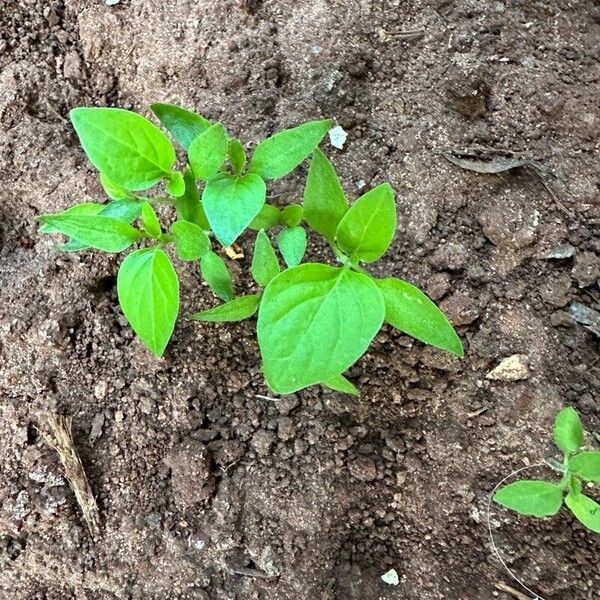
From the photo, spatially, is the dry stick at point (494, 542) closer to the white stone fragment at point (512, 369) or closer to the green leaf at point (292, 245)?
A: the white stone fragment at point (512, 369)

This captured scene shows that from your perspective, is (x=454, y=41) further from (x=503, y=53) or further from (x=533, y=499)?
(x=533, y=499)

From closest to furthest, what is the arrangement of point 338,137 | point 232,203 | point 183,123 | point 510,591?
point 232,203, point 183,123, point 510,591, point 338,137

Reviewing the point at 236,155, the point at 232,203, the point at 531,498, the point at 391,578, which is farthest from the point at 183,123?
the point at 391,578

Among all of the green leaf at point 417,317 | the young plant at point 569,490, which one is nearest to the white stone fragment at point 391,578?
the young plant at point 569,490

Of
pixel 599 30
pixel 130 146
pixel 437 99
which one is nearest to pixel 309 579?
pixel 130 146

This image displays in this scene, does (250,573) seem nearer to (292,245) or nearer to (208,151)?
(292,245)
